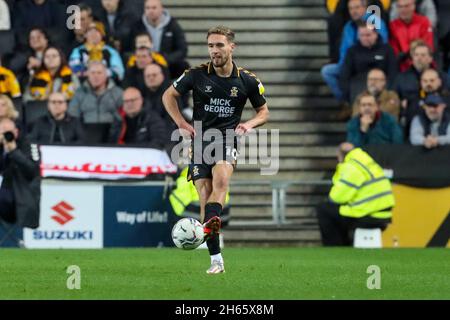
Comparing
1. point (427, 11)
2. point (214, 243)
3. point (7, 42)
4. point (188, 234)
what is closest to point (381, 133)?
point (427, 11)

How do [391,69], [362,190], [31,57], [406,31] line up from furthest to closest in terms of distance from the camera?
[406,31]
[391,69]
[31,57]
[362,190]

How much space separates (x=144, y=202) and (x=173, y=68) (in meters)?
3.82

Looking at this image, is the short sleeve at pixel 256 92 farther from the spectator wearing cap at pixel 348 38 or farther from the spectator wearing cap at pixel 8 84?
the spectator wearing cap at pixel 348 38

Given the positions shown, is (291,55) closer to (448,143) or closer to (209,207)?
(448,143)

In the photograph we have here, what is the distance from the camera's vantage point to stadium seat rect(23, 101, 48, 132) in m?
23.5

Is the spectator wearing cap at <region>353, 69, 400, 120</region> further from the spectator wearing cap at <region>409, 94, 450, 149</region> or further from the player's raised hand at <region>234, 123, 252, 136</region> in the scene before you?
the player's raised hand at <region>234, 123, 252, 136</region>

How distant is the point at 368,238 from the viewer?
69.2 ft

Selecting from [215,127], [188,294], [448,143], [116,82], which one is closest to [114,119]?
[116,82]

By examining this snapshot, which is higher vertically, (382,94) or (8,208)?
(382,94)

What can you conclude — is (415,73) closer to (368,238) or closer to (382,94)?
(382,94)

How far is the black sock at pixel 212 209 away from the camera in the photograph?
47.2ft

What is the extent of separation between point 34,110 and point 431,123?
239 inches
